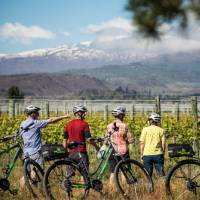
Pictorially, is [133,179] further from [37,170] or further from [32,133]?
[32,133]

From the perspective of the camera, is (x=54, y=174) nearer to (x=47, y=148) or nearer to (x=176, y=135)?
(x=47, y=148)

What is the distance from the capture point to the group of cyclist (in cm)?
909

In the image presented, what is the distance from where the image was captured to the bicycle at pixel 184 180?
→ 7.93m

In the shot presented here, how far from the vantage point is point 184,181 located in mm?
7996

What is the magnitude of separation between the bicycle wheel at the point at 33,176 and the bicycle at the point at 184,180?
1.97 metres

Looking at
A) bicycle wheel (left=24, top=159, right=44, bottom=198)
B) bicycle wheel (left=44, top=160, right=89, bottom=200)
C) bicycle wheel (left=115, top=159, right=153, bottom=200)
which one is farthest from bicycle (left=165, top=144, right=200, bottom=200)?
bicycle wheel (left=24, top=159, right=44, bottom=198)

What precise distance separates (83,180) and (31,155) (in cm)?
138

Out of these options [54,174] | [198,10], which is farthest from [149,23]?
[54,174]

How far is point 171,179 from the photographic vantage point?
7938mm

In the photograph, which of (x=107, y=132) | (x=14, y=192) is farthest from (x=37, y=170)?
(x=107, y=132)

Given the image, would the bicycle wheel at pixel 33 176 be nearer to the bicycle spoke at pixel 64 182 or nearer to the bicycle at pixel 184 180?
the bicycle spoke at pixel 64 182

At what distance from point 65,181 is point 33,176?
830mm

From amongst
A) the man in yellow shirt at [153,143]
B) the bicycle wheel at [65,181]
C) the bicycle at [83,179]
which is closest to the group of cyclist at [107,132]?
the man in yellow shirt at [153,143]

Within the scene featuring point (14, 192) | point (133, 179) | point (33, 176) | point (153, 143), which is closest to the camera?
point (133, 179)
